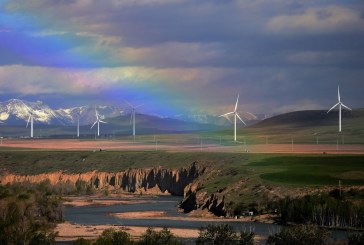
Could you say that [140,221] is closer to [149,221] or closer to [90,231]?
[149,221]

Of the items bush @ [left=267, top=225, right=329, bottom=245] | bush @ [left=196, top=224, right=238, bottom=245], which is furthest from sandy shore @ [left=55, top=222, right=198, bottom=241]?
bush @ [left=267, top=225, right=329, bottom=245]

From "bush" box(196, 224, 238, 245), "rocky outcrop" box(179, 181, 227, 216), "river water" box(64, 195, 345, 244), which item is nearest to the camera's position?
"bush" box(196, 224, 238, 245)

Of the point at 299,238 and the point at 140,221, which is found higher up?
the point at 299,238

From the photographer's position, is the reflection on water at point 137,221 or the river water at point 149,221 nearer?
the river water at point 149,221

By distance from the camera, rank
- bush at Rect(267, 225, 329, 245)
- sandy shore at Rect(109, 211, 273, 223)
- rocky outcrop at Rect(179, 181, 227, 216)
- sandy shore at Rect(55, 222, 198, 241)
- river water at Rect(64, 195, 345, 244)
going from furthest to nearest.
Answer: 1. rocky outcrop at Rect(179, 181, 227, 216)
2. sandy shore at Rect(109, 211, 273, 223)
3. river water at Rect(64, 195, 345, 244)
4. sandy shore at Rect(55, 222, 198, 241)
5. bush at Rect(267, 225, 329, 245)

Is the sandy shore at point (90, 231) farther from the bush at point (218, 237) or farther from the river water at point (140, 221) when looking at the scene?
the bush at point (218, 237)

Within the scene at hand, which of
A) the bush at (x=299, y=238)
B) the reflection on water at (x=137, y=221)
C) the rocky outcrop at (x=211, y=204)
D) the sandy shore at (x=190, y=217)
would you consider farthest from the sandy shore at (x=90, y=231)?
the rocky outcrop at (x=211, y=204)

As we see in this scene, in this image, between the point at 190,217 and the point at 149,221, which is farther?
the point at 190,217

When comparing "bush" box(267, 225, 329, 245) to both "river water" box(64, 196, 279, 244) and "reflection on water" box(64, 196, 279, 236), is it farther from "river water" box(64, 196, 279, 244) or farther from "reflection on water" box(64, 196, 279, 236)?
"reflection on water" box(64, 196, 279, 236)

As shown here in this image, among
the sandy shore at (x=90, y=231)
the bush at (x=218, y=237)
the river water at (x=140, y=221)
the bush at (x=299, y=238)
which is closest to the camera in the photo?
the bush at (x=299, y=238)

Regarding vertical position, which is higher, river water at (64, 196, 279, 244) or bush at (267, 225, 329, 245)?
bush at (267, 225, 329, 245)

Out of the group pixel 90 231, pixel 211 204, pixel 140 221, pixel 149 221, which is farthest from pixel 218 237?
pixel 211 204

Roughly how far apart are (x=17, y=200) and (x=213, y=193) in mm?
55747

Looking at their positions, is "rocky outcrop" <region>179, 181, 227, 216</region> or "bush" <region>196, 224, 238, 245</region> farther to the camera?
"rocky outcrop" <region>179, 181, 227, 216</region>
